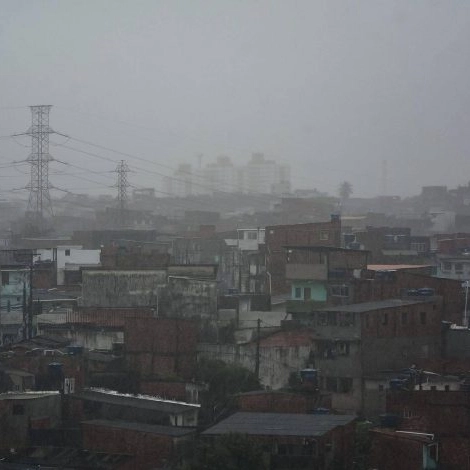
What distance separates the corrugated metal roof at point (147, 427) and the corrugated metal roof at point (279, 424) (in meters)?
0.35

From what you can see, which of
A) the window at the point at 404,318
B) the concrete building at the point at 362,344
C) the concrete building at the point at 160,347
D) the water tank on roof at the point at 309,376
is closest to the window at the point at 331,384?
the concrete building at the point at 362,344

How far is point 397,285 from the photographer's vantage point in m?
13.7

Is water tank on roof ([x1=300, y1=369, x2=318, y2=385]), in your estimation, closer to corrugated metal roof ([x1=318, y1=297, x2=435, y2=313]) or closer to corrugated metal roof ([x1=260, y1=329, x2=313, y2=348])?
corrugated metal roof ([x1=318, y1=297, x2=435, y2=313])

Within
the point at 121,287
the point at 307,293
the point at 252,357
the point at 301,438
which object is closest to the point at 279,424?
the point at 301,438

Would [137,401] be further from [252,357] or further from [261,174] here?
[261,174]

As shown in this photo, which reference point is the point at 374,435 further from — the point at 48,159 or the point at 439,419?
the point at 48,159

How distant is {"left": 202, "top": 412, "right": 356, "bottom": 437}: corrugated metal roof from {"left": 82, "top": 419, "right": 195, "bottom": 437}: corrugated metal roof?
0.35m

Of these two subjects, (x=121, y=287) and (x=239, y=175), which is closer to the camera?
(x=121, y=287)

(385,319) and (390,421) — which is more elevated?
(385,319)

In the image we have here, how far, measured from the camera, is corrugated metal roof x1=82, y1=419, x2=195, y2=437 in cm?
903

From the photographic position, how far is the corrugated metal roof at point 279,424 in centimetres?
830

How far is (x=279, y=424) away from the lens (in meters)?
8.66

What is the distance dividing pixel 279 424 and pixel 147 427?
120cm

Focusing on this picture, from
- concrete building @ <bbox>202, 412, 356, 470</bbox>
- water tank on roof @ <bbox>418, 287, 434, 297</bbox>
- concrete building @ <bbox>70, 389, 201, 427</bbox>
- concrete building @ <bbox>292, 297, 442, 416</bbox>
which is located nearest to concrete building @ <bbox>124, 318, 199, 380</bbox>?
concrete building @ <bbox>292, 297, 442, 416</bbox>
